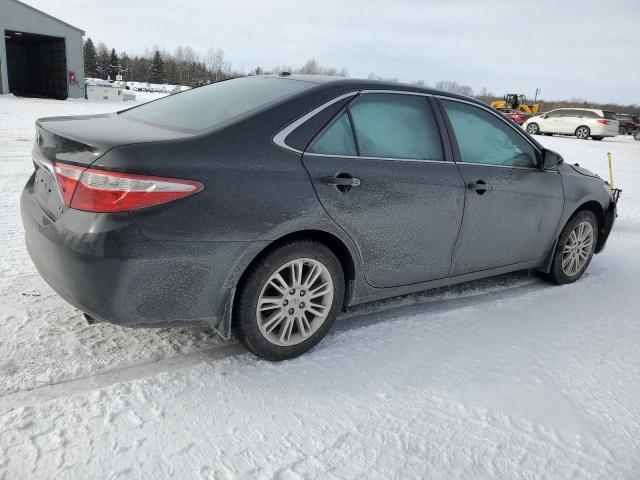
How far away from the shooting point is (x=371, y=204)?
2.84 metres

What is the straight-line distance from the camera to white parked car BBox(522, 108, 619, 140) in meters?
25.3

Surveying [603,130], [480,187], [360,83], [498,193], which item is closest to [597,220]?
[498,193]

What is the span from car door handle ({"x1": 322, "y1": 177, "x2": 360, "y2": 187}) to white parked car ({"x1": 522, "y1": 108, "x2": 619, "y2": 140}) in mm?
26979

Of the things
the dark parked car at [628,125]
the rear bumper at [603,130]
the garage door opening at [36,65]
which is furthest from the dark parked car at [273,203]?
the dark parked car at [628,125]

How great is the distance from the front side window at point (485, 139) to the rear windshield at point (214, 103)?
113cm

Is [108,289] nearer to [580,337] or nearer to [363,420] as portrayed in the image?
[363,420]

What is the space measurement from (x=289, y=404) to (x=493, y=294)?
226 cm

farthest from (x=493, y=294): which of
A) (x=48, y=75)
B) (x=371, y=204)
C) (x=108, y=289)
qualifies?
(x=48, y=75)

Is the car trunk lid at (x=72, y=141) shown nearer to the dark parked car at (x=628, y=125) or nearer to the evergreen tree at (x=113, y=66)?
the dark parked car at (x=628, y=125)

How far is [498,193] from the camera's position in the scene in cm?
352

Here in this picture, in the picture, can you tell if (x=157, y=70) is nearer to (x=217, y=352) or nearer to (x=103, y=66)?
(x=103, y=66)

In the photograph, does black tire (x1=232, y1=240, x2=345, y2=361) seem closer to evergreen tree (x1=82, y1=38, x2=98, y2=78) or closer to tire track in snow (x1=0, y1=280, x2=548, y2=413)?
tire track in snow (x1=0, y1=280, x2=548, y2=413)

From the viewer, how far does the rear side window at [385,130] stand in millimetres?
2779

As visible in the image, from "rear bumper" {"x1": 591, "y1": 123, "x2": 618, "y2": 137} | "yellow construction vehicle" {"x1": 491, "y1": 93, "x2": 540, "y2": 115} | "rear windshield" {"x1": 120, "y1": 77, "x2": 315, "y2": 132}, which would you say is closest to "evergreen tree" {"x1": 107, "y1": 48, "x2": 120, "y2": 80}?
"yellow construction vehicle" {"x1": 491, "y1": 93, "x2": 540, "y2": 115}
